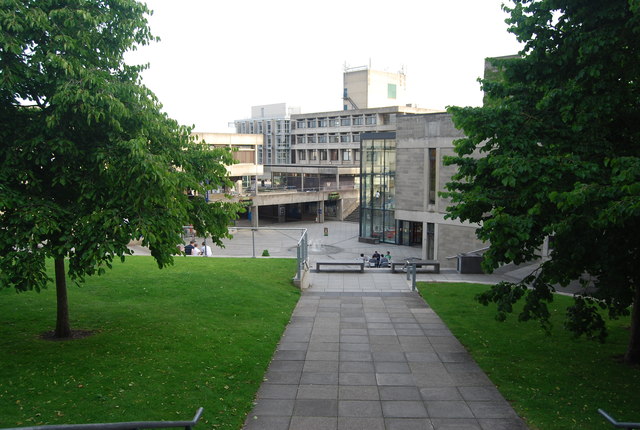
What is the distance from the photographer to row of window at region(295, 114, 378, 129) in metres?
77.9

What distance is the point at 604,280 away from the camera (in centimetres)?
1021

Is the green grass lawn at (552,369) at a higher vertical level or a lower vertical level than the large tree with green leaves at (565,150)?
lower

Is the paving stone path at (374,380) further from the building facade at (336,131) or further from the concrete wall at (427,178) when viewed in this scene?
the building facade at (336,131)

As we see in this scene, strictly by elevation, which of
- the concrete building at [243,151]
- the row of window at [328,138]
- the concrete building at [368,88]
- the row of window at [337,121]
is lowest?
the concrete building at [243,151]

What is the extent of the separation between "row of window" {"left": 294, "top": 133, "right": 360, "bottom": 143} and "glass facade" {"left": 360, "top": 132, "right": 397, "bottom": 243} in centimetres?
3383

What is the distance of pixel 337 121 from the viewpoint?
82.1 meters

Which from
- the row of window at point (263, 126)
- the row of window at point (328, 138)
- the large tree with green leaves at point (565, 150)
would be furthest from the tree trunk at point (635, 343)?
the row of window at point (263, 126)

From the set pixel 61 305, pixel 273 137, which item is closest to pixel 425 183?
pixel 61 305

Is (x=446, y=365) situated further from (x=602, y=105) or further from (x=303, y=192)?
(x=303, y=192)

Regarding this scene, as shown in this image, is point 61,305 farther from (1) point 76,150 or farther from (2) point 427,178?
(2) point 427,178

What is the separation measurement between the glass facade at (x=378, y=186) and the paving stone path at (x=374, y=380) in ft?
93.5

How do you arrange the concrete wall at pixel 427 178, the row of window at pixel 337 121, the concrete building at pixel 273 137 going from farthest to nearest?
the concrete building at pixel 273 137 < the row of window at pixel 337 121 < the concrete wall at pixel 427 178

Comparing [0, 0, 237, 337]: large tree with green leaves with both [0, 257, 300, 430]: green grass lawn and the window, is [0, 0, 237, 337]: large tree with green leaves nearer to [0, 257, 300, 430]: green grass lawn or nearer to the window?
[0, 257, 300, 430]: green grass lawn

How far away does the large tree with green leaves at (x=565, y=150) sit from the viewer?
9.08 metres
